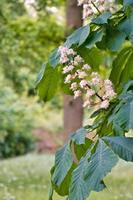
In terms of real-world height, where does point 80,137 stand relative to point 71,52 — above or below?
below

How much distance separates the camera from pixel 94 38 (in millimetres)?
2104

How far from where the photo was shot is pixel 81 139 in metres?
2.06

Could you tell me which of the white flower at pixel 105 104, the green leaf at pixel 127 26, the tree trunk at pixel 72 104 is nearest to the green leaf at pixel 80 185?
the white flower at pixel 105 104

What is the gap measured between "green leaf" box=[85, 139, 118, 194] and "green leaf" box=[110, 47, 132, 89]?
65 cm

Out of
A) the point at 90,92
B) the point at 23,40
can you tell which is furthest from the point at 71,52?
the point at 23,40

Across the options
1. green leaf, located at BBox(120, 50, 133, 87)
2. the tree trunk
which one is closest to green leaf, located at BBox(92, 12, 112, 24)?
green leaf, located at BBox(120, 50, 133, 87)

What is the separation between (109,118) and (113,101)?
0.11 meters

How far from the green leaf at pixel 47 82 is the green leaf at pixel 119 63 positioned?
0.84 feet

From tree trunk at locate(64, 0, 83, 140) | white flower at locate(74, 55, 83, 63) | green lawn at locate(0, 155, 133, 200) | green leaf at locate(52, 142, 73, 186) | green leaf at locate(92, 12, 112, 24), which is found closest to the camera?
green leaf at locate(52, 142, 73, 186)

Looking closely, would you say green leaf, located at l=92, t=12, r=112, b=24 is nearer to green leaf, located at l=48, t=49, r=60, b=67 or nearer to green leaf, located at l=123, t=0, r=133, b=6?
green leaf, located at l=123, t=0, r=133, b=6

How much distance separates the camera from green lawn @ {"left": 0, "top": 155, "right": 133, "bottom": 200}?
8219 millimetres

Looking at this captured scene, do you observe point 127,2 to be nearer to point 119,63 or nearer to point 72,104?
point 119,63

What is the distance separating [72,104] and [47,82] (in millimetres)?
8047

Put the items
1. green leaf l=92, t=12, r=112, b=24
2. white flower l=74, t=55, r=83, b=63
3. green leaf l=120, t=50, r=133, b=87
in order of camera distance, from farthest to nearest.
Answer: green leaf l=120, t=50, r=133, b=87
white flower l=74, t=55, r=83, b=63
green leaf l=92, t=12, r=112, b=24
